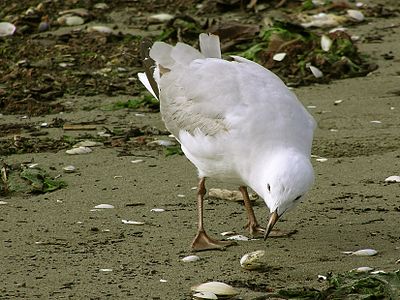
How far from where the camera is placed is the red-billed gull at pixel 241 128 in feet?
18.1

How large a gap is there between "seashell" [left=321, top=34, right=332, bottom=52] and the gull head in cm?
403

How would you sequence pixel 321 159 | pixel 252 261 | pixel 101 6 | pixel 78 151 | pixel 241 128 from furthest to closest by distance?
pixel 101 6 < pixel 78 151 < pixel 321 159 < pixel 241 128 < pixel 252 261

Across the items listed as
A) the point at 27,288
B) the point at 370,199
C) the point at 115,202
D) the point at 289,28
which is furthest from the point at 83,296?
the point at 289,28

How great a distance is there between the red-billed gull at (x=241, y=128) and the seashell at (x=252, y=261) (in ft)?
0.36

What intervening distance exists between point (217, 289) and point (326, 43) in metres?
4.90

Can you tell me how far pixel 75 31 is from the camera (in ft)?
34.9

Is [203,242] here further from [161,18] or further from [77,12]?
[77,12]

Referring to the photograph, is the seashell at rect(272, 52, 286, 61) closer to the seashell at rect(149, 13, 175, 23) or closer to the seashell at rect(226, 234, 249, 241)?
the seashell at rect(149, 13, 175, 23)

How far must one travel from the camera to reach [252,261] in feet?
17.9

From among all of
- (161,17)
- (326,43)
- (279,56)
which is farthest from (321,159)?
(161,17)

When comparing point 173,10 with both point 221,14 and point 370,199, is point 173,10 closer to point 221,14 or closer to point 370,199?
point 221,14

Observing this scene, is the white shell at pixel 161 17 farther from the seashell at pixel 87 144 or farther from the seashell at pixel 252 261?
the seashell at pixel 252 261

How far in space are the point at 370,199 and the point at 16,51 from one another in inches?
186

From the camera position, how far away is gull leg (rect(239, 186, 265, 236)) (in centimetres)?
622
